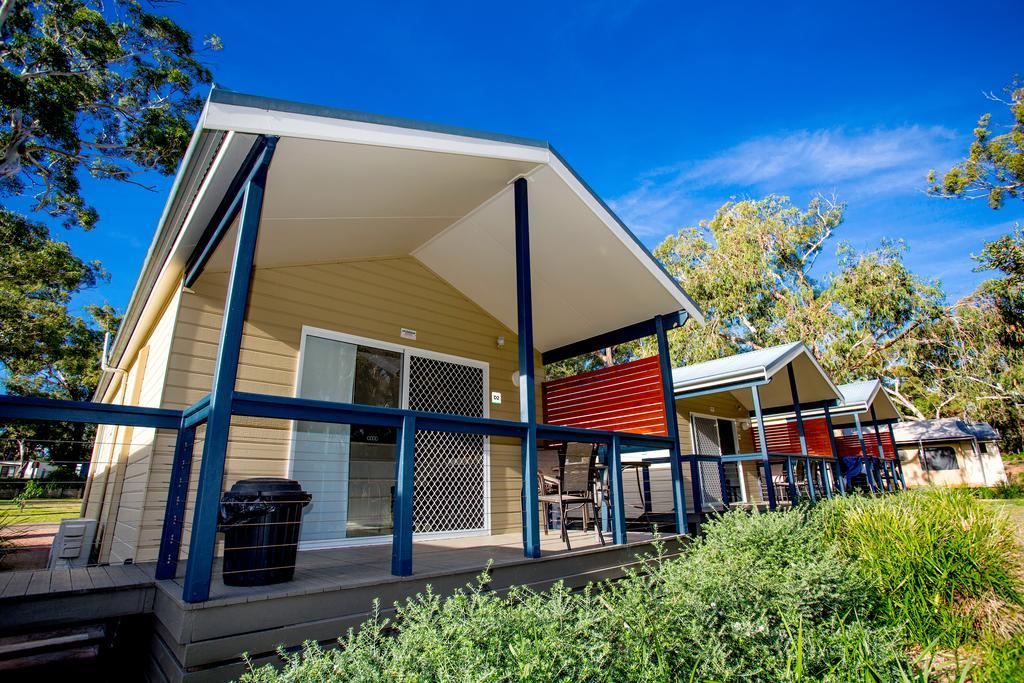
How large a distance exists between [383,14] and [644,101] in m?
9.82

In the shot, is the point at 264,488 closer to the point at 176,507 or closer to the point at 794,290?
the point at 176,507

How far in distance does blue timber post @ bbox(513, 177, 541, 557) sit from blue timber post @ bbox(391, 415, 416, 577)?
1.02 meters

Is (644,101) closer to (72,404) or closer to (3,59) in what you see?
(3,59)

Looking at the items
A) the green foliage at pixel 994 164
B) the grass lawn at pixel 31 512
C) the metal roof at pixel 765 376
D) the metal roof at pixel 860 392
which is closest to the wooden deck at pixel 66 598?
the grass lawn at pixel 31 512

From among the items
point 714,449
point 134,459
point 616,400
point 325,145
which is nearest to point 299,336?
point 134,459

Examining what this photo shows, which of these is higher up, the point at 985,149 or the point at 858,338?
the point at 985,149

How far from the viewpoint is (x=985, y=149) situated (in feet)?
60.0

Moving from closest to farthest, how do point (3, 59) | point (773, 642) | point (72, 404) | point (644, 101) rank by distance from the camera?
point (773, 642)
point (72, 404)
point (3, 59)
point (644, 101)

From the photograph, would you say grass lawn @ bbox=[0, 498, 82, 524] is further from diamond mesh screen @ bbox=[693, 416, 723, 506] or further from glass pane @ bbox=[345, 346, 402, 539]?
diamond mesh screen @ bbox=[693, 416, 723, 506]

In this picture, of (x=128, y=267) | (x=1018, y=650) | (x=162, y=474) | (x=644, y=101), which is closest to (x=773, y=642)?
(x=1018, y=650)

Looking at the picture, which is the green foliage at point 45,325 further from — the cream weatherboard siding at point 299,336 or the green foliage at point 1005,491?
the green foliage at point 1005,491

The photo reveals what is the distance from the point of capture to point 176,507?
334 cm

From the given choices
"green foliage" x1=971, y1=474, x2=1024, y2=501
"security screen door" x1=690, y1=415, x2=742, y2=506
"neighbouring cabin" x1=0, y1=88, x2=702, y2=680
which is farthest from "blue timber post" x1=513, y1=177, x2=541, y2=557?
"green foliage" x1=971, y1=474, x2=1024, y2=501

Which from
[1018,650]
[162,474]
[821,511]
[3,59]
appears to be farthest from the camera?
[3,59]
